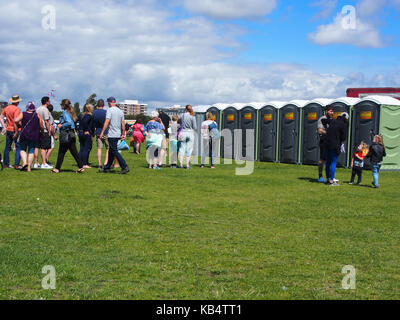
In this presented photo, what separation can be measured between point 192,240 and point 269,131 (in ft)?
46.8

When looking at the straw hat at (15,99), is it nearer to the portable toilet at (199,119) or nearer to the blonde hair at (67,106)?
the blonde hair at (67,106)

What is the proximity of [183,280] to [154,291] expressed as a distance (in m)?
0.39

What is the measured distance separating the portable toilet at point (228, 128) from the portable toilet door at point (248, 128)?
351 mm

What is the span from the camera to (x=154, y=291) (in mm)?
4230

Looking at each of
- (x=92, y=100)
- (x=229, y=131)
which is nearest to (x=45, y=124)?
(x=229, y=131)

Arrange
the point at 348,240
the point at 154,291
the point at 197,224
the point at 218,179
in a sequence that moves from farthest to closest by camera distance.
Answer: the point at 218,179 < the point at 197,224 < the point at 348,240 < the point at 154,291

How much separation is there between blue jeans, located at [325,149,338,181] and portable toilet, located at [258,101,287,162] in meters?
7.53

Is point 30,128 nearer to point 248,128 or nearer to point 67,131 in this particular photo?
point 67,131

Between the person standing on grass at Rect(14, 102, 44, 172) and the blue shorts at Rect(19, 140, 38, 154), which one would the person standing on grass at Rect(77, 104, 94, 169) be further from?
the blue shorts at Rect(19, 140, 38, 154)

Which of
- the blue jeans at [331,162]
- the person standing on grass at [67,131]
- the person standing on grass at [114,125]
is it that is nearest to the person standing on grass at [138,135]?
the person standing on grass at [114,125]

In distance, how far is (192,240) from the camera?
612cm

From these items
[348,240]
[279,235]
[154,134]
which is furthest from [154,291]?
[154,134]
